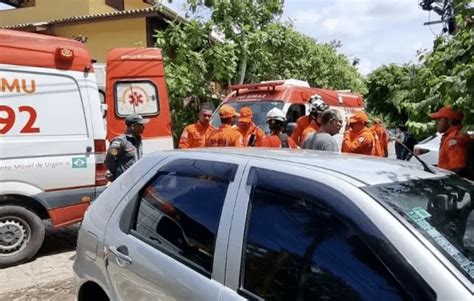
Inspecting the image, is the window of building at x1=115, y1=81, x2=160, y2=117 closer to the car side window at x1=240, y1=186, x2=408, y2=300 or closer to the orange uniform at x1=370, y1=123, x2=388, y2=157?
the orange uniform at x1=370, y1=123, x2=388, y2=157

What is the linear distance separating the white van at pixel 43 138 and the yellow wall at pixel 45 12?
43.6 feet

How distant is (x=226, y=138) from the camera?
231 inches

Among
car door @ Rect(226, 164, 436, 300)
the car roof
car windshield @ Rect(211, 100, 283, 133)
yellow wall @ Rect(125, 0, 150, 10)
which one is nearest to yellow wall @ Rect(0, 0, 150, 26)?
yellow wall @ Rect(125, 0, 150, 10)

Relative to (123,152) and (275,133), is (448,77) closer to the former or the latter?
(275,133)

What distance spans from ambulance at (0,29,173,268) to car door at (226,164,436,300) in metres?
3.98

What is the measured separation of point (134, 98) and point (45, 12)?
12.9 meters

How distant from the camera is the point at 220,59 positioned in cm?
1134

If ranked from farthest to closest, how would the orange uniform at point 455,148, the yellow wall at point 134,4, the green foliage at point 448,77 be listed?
the yellow wall at point 134,4 → the orange uniform at point 455,148 → the green foliage at point 448,77

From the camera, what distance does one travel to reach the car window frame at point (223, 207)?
2066mm

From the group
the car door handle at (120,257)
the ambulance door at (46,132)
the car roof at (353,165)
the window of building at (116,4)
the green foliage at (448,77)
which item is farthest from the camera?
the window of building at (116,4)

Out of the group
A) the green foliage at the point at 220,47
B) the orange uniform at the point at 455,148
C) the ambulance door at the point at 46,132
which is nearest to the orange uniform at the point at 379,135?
the orange uniform at the point at 455,148

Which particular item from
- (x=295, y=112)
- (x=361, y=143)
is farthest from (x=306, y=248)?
(x=295, y=112)

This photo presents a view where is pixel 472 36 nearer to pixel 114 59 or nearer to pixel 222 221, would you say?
pixel 222 221

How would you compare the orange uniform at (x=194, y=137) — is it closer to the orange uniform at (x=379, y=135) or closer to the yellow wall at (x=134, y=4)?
the orange uniform at (x=379, y=135)
